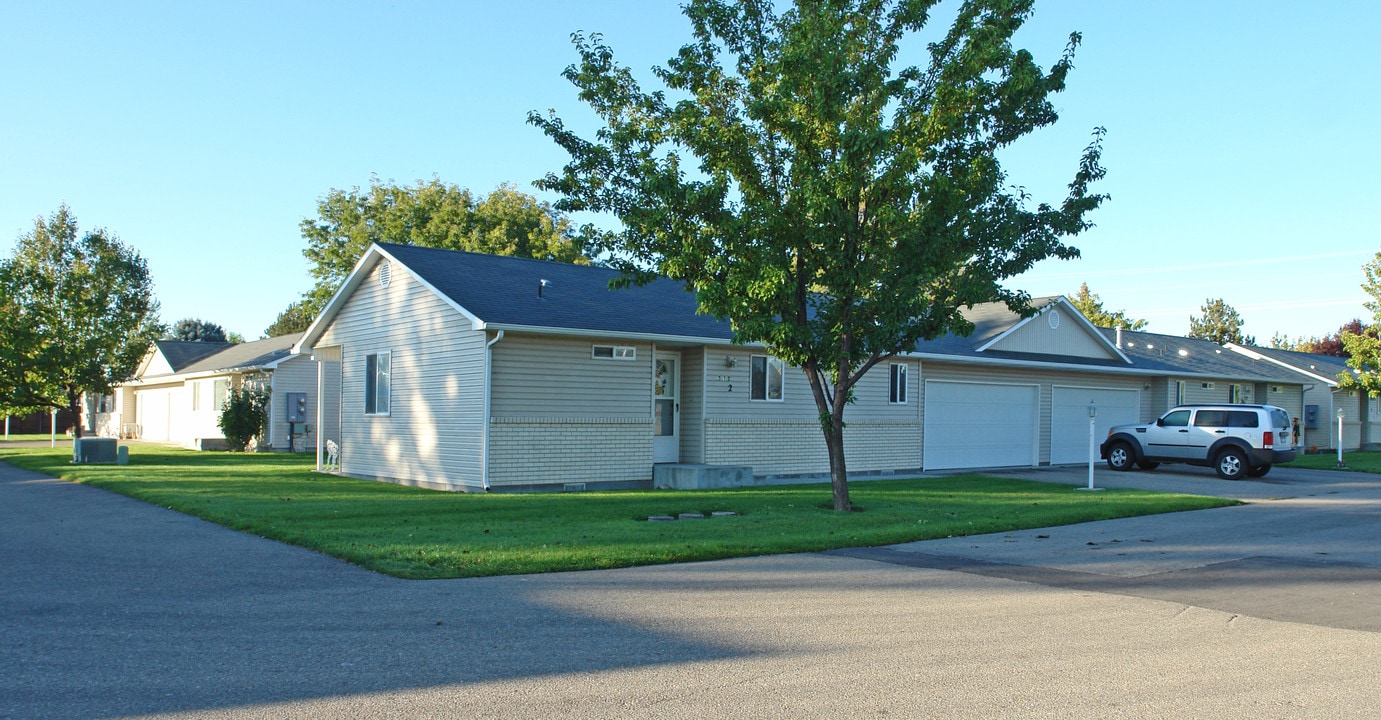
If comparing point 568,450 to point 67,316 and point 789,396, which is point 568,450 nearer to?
point 789,396

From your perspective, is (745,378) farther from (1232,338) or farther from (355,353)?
(1232,338)

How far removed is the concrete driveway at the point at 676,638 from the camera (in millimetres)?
5617

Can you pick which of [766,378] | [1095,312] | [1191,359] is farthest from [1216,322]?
[766,378]

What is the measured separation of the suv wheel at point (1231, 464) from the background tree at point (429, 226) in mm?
25509

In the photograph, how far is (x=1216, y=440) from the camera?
75.5ft

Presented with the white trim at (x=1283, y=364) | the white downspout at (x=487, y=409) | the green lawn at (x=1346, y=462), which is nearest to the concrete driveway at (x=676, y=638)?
the white downspout at (x=487, y=409)

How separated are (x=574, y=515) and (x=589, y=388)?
15.1ft

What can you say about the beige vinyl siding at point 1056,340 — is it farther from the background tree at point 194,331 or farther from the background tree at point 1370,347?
the background tree at point 194,331

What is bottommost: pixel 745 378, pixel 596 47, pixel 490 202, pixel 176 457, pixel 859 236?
pixel 176 457

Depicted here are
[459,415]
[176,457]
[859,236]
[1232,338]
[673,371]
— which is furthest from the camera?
[1232,338]

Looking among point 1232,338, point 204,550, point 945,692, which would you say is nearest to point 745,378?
point 204,550

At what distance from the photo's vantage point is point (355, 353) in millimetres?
21312

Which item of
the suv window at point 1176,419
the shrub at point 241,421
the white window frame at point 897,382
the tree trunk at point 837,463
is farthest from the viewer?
the shrub at point 241,421

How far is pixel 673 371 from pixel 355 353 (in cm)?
681
